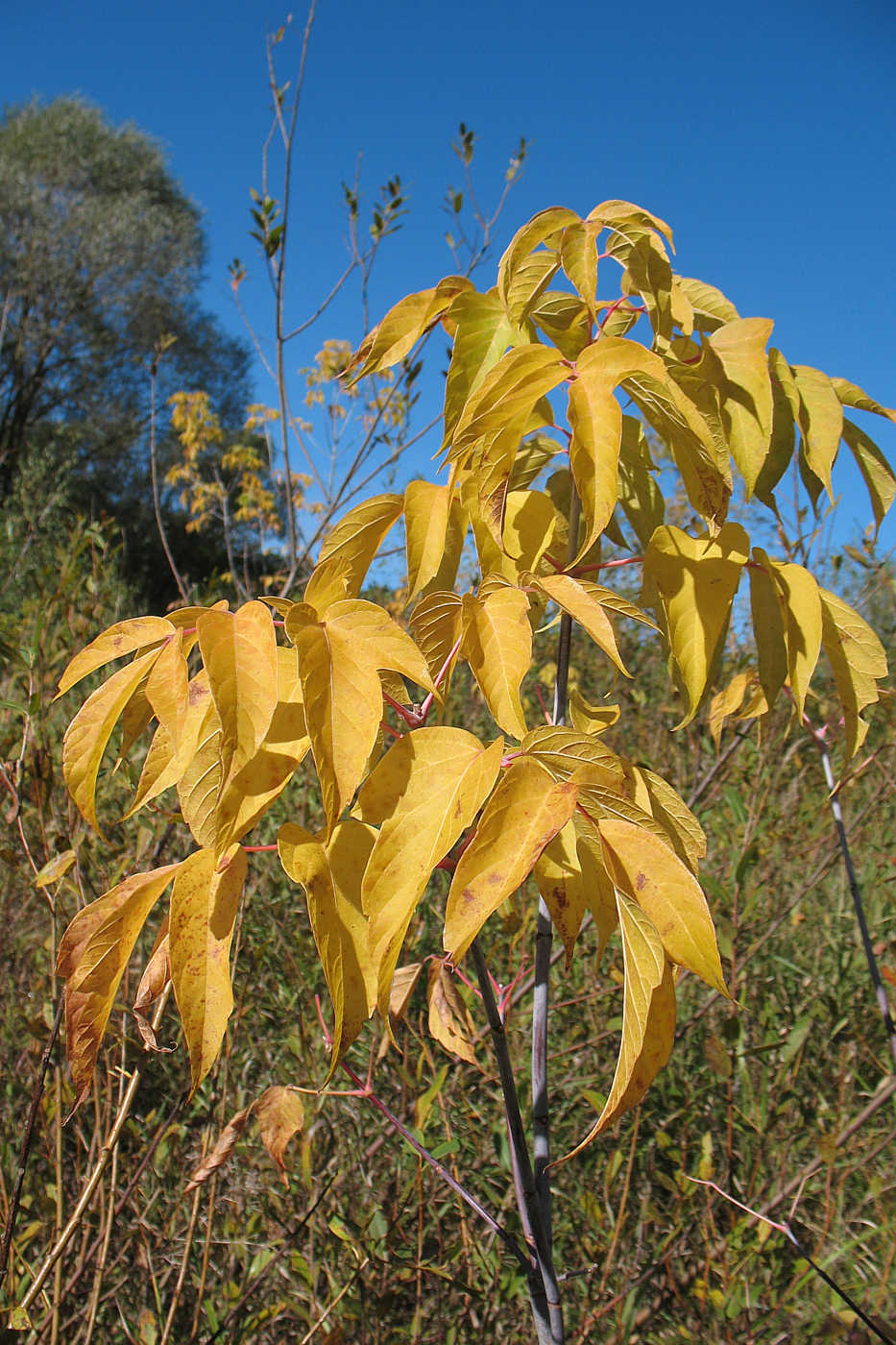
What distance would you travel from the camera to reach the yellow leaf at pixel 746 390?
563mm

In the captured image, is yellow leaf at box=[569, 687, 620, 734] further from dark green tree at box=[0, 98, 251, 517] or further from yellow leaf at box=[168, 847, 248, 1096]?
dark green tree at box=[0, 98, 251, 517]

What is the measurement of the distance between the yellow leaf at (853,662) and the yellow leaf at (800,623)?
0.17 feet

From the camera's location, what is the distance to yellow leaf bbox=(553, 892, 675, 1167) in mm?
396

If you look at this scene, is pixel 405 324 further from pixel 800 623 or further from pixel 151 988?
pixel 151 988

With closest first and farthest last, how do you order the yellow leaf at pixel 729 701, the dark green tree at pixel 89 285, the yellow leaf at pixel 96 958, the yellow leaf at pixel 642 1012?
the yellow leaf at pixel 642 1012 → the yellow leaf at pixel 96 958 → the yellow leaf at pixel 729 701 → the dark green tree at pixel 89 285

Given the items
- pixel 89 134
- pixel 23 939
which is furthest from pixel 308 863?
pixel 89 134

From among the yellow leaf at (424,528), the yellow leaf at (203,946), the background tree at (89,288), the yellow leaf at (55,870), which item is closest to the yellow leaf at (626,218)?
the yellow leaf at (424,528)

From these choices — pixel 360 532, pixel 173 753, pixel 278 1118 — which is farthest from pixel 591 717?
pixel 278 1118

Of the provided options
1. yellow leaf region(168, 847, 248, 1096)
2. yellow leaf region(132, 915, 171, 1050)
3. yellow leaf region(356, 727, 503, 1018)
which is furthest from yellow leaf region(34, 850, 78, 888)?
yellow leaf region(356, 727, 503, 1018)

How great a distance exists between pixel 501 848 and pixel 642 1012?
0.36 ft

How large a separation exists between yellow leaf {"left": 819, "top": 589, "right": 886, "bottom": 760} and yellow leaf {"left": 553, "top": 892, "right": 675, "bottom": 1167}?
31 cm

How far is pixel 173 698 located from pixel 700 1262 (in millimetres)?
1212

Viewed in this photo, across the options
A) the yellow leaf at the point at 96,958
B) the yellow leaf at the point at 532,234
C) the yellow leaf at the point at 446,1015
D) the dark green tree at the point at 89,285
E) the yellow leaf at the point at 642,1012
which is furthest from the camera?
the dark green tree at the point at 89,285

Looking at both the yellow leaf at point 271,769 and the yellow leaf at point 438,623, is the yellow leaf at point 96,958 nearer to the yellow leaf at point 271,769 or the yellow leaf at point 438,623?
the yellow leaf at point 271,769
